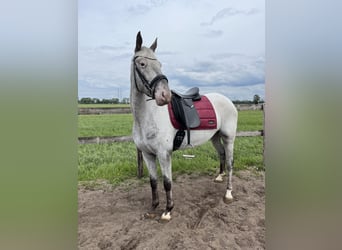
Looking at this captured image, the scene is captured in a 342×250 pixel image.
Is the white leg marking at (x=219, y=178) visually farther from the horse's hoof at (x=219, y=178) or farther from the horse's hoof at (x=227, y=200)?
the horse's hoof at (x=227, y=200)

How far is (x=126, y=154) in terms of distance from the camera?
1396 millimetres

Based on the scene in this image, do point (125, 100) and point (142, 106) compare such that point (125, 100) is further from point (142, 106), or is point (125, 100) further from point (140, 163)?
point (140, 163)

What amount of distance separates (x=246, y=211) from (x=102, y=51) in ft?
3.90

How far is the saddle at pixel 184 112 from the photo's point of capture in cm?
127

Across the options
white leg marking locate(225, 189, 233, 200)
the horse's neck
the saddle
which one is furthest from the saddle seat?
white leg marking locate(225, 189, 233, 200)

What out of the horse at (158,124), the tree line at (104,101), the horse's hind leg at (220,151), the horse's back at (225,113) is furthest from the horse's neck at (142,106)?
the horse's hind leg at (220,151)

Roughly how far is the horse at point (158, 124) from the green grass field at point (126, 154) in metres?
0.07

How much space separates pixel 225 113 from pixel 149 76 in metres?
0.58

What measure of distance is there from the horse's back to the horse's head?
42 cm

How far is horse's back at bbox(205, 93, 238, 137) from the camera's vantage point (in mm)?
1410
